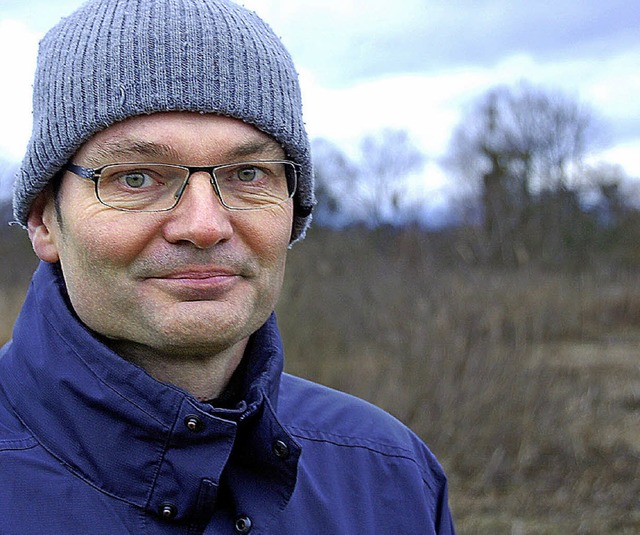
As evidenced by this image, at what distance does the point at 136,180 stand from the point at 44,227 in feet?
1.13

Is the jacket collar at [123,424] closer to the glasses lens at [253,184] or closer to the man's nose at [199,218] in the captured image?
the man's nose at [199,218]

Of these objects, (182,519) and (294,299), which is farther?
(294,299)

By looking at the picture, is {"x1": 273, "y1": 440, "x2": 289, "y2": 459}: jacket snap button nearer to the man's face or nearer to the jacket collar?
the jacket collar

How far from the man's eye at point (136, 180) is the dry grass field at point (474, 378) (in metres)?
5.16

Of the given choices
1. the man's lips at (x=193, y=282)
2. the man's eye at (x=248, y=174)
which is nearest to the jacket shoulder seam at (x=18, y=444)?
the man's lips at (x=193, y=282)

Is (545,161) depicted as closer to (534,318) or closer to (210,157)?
(534,318)

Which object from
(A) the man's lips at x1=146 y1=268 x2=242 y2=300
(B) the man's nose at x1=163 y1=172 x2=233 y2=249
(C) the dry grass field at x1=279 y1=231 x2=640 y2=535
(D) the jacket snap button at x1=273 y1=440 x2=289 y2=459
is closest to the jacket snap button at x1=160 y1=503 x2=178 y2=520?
(D) the jacket snap button at x1=273 y1=440 x2=289 y2=459

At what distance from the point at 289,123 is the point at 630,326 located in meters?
12.7

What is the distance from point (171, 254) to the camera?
1.71 meters

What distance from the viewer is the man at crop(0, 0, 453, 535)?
5.28 ft

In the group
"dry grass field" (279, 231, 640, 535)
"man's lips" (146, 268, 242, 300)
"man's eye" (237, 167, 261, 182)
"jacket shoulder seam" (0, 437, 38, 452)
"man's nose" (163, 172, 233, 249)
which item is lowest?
"dry grass field" (279, 231, 640, 535)

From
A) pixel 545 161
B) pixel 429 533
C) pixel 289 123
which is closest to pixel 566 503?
pixel 429 533

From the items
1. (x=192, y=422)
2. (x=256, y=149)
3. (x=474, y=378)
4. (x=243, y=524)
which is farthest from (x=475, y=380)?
(x=192, y=422)

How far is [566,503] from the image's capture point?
264 inches
